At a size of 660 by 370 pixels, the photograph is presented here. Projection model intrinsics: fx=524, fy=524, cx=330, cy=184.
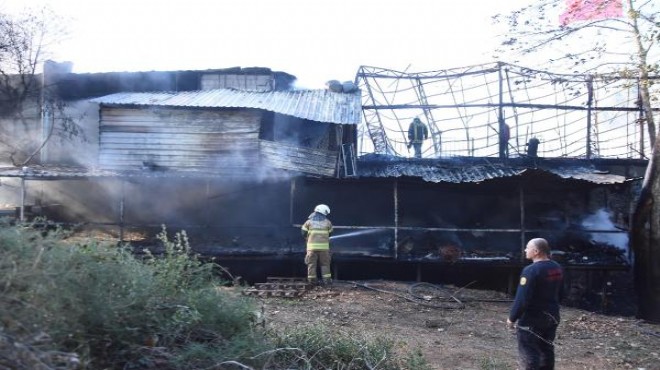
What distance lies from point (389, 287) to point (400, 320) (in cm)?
250

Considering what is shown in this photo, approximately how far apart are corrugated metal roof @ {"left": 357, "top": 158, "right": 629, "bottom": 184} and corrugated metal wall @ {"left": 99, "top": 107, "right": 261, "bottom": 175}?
13.2ft

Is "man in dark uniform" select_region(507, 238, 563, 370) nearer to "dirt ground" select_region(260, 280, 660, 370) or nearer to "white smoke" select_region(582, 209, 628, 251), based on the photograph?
"dirt ground" select_region(260, 280, 660, 370)

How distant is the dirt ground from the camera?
23.8 ft

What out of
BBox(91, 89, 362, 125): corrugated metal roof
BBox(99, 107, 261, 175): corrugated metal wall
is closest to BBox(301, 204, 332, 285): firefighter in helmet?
BBox(91, 89, 362, 125): corrugated metal roof

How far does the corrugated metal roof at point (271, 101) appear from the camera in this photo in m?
14.6

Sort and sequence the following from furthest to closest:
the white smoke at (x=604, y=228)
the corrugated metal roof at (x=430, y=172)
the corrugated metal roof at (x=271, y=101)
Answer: the white smoke at (x=604, y=228) < the corrugated metal roof at (x=271, y=101) < the corrugated metal roof at (x=430, y=172)

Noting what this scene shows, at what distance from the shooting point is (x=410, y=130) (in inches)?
666

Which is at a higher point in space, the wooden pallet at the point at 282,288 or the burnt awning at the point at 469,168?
the burnt awning at the point at 469,168

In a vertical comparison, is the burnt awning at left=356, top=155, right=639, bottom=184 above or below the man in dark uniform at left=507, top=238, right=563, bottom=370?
above

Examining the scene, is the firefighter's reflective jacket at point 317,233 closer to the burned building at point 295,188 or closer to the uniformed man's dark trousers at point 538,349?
the burned building at point 295,188

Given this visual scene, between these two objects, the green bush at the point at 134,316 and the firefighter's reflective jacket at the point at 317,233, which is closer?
the green bush at the point at 134,316

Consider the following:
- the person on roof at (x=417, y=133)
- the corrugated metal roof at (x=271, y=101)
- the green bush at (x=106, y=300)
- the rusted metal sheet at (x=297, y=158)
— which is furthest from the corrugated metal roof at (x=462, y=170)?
the green bush at (x=106, y=300)

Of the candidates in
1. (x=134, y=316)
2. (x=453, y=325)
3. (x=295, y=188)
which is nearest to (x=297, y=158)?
(x=295, y=188)

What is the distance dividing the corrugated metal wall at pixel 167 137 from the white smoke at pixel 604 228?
10895 millimetres
